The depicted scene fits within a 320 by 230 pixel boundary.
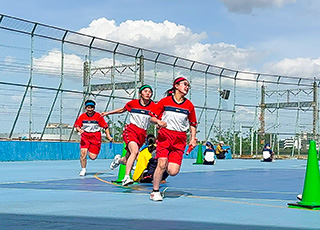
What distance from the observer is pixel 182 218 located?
5.61m

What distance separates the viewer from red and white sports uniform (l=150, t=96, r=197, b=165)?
25.1 feet

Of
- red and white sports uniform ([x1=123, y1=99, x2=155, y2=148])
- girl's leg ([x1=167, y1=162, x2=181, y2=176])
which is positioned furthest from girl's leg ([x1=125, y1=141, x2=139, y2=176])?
girl's leg ([x1=167, y1=162, x2=181, y2=176])

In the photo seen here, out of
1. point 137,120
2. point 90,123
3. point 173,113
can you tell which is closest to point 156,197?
point 173,113

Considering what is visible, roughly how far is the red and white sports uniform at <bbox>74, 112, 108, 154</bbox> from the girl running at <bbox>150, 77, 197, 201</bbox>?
5.08 m

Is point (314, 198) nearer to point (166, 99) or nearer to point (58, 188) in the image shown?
point (166, 99)

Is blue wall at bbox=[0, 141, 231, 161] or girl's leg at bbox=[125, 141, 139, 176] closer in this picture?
girl's leg at bbox=[125, 141, 139, 176]

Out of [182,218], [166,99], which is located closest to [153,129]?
[166,99]

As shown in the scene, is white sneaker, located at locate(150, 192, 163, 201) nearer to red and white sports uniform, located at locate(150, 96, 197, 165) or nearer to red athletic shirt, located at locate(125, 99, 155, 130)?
red and white sports uniform, located at locate(150, 96, 197, 165)

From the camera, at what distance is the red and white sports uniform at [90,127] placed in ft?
41.4

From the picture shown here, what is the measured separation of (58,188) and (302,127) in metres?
32.2

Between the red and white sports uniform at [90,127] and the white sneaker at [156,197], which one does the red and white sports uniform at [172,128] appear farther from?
the red and white sports uniform at [90,127]

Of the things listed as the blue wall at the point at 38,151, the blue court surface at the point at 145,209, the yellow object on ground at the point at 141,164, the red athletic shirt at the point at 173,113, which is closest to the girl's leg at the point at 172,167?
the blue court surface at the point at 145,209

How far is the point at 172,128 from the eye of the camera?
7.64 metres

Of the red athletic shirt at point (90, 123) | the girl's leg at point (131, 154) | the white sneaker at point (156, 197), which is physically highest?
the red athletic shirt at point (90, 123)
